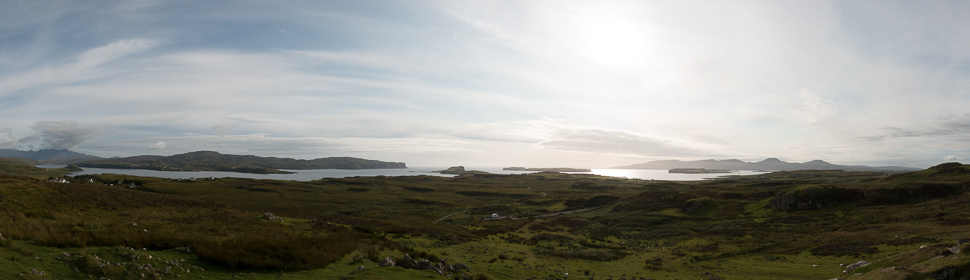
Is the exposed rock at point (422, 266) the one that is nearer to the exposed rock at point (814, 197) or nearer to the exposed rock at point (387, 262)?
the exposed rock at point (387, 262)

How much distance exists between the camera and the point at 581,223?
209ft

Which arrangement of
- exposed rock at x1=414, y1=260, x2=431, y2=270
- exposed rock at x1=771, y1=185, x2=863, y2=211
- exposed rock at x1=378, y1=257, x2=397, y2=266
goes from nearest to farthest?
1. exposed rock at x1=378, y1=257, x2=397, y2=266
2. exposed rock at x1=414, y1=260, x2=431, y2=270
3. exposed rock at x1=771, y1=185, x2=863, y2=211

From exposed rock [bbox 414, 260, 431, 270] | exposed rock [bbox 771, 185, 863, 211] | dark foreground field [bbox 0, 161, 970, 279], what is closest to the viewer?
dark foreground field [bbox 0, 161, 970, 279]

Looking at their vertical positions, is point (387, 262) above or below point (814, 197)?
below

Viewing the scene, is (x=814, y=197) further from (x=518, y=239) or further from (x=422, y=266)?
(x=422, y=266)

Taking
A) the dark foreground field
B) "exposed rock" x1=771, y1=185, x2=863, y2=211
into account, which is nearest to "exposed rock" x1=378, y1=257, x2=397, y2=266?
the dark foreground field

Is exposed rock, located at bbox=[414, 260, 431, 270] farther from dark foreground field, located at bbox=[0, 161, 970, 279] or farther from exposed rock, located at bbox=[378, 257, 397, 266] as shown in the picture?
exposed rock, located at bbox=[378, 257, 397, 266]

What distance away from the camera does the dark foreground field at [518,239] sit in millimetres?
16562

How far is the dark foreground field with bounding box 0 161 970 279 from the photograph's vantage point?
16.6 metres

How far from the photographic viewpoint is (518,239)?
44469mm

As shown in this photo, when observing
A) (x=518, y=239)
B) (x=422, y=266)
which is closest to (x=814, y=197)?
(x=518, y=239)

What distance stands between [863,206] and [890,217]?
10.2m

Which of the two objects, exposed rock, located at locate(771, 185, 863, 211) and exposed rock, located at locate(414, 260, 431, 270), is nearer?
exposed rock, located at locate(414, 260, 431, 270)

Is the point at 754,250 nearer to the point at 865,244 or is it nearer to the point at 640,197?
the point at 865,244
